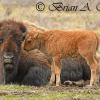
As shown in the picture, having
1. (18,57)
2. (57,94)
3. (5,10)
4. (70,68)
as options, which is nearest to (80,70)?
(70,68)

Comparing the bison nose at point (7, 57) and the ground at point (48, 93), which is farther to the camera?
the bison nose at point (7, 57)

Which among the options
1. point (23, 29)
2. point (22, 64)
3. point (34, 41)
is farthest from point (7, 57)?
point (22, 64)

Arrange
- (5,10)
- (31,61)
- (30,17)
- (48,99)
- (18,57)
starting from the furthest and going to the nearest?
1. (5,10)
2. (30,17)
3. (31,61)
4. (18,57)
5. (48,99)

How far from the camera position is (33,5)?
106 ft

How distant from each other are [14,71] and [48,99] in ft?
8.40

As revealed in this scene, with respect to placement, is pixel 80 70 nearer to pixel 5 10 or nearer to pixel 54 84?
pixel 54 84

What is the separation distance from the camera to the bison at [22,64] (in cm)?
1200

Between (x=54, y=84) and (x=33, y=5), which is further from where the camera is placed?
(x=33, y=5)

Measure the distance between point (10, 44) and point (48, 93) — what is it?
5.26 feet

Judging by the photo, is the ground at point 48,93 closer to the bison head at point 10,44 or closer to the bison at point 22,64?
the bison head at point 10,44

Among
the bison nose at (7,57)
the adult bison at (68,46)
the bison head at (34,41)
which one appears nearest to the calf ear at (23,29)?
the bison head at (34,41)

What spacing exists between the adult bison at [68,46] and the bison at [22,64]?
533 mm

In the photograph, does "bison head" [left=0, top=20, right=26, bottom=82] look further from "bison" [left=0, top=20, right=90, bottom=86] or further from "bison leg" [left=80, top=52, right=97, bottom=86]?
"bison leg" [left=80, top=52, right=97, bottom=86]

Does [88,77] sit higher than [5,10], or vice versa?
[5,10]
